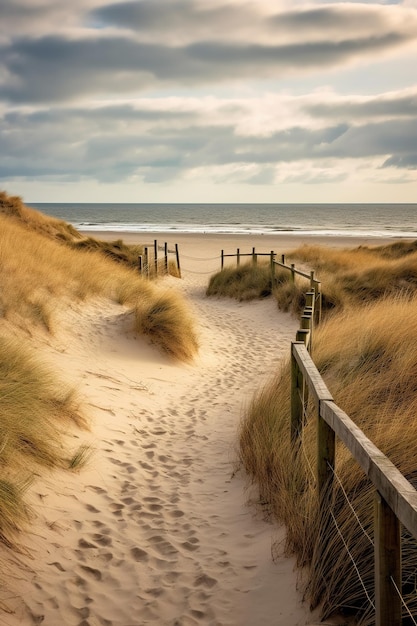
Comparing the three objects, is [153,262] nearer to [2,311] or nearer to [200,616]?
[2,311]

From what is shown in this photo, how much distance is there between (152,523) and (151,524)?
2 cm

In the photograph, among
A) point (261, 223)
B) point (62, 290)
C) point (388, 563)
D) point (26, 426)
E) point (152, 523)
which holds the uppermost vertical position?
point (261, 223)

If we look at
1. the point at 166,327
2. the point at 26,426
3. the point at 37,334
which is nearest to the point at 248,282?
the point at 166,327

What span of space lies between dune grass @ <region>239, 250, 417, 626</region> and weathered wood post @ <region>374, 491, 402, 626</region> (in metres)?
0.42

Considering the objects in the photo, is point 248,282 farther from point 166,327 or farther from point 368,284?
point 166,327

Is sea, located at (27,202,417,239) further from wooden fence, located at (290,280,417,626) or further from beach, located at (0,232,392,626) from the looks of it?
wooden fence, located at (290,280,417,626)

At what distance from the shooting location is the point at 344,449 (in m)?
4.15

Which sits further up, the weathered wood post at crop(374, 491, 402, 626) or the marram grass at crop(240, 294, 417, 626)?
the weathered wood post at crop(374, 491, 402, 626)

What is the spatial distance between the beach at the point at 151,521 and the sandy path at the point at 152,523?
10 mm

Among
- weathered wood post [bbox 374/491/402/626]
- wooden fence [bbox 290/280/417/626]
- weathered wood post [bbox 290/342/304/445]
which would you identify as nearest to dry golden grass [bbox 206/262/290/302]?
weathered wood post [bbox 290/342/304/445]

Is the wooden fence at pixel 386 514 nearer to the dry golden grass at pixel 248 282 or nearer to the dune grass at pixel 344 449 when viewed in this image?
the dune grass at pixel 344 449

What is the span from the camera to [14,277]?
970 cm

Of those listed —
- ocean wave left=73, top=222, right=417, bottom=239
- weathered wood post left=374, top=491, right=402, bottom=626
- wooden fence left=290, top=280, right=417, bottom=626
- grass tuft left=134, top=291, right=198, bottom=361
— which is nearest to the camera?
wooden fence left=290, top=280, right=417, bottom=626

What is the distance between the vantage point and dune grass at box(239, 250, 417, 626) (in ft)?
10.0
